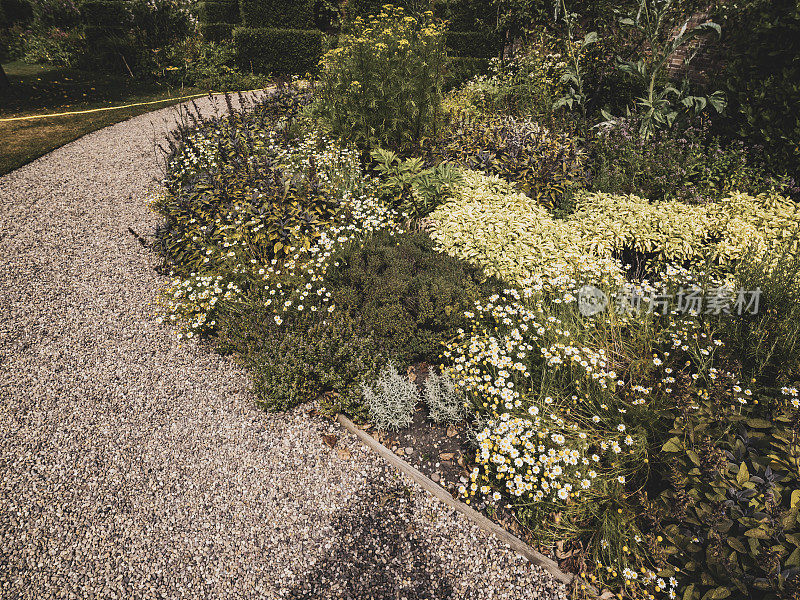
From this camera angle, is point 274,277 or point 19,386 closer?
point 19,386

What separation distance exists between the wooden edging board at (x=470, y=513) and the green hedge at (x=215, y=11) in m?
16.1

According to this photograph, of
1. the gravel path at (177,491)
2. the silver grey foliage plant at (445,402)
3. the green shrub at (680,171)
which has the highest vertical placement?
the green shrub at (680,171)

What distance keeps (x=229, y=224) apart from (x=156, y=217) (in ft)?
6.79

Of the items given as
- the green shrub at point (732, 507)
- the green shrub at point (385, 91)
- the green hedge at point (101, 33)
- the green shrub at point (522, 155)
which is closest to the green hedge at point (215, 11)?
the green hedge at point (101, 33)

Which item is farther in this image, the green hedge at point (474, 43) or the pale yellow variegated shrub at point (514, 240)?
the green hedge at point (474, 43)

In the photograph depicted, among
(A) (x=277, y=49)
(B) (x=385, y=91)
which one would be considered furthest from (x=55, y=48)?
(B) (x=385, y=91)

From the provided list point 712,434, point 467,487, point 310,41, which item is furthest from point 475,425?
point 310,41

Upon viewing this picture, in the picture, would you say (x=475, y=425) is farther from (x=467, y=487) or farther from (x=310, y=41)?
(x=310, y=41)

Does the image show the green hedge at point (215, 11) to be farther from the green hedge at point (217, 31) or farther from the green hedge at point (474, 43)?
the green hedge at point (474, 43)

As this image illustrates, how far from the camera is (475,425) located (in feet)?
10.4

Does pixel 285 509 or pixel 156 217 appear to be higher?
pixel 156 217

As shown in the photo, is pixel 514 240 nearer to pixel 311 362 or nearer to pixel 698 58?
pixel 311 362

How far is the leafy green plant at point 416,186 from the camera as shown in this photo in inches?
201

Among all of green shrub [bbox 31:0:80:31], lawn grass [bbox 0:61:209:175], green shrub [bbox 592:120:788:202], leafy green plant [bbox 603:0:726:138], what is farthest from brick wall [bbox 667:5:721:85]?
green shrub [bbox 31:0:80:31]
